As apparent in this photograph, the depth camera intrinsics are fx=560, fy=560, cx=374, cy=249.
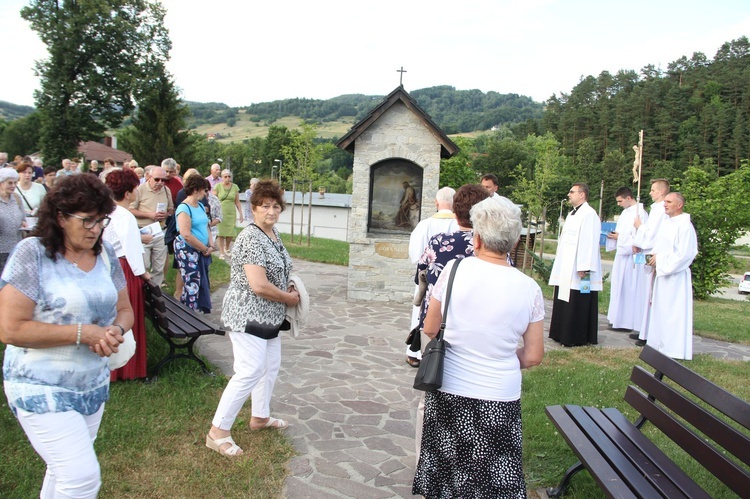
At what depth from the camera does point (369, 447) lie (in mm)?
4418

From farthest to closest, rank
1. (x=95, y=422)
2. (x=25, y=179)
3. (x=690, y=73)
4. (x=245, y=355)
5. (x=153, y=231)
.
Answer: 1. (x=690, y=73)
2. (x=25, y=179)
3. (x=153, y=231)
4. (x=245, y=355)
5. (x=95, y=422)

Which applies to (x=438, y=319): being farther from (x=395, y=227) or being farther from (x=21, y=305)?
(x=395, y=227)

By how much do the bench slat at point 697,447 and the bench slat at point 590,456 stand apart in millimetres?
435

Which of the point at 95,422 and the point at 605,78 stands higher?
the point at 605,78

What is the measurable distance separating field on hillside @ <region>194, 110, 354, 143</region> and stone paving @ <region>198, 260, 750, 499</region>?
115142 mm

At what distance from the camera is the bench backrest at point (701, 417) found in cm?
274

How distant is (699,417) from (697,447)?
16cm

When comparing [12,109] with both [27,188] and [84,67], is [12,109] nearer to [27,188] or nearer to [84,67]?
[84,67]

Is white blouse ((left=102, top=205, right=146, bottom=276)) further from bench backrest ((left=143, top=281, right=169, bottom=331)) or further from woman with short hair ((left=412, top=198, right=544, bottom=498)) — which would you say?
woman with short hair ((left=412, top=198, right=544, bottom=498))

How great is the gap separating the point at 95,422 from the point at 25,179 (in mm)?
7063

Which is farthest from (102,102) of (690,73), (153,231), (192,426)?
(690,73)

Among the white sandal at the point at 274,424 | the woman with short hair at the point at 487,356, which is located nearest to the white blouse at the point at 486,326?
the woman with short hair at the point at 487,356

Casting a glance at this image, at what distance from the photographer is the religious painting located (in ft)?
34.3

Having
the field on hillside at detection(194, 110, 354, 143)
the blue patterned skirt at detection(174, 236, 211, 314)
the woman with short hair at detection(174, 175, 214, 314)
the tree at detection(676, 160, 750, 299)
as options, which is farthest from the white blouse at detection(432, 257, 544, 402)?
the field on hillside at detection(194, 110, 354, 143)
